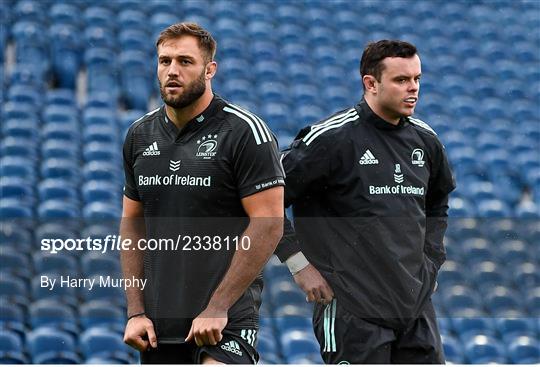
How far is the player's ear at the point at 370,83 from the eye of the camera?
182 inches

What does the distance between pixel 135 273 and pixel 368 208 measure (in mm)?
968

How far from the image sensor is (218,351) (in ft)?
13.0

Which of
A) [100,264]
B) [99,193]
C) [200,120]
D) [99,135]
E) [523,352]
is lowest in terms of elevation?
[523,352]

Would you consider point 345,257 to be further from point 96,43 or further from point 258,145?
point 96,43

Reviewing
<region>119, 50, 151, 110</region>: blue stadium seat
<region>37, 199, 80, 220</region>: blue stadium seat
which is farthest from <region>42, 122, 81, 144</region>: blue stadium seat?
<region>37, 199, 80, 220</region>: blue stadium seat

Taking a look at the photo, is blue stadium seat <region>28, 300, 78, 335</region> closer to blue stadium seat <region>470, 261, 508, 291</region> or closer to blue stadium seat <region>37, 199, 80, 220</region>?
blue stadium seat <region>37, 199, 80, 220</region>

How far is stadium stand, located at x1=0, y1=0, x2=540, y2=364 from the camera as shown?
24.0ft

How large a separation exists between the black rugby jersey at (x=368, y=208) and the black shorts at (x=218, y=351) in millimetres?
557

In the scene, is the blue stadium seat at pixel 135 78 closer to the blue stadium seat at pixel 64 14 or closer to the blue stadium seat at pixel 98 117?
the blue stadium seat at pixel 98 117

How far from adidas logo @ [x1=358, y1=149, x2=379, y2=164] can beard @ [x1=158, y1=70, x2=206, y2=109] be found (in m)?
0.78

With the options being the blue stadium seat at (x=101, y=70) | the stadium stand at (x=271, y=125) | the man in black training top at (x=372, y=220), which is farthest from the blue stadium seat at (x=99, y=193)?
the man in black training top at (x=372, y=220)

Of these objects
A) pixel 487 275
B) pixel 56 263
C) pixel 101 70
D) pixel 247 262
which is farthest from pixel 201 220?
pixel 101 70

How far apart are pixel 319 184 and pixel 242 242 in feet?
2.09

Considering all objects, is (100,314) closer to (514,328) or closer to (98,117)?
(514,328)
